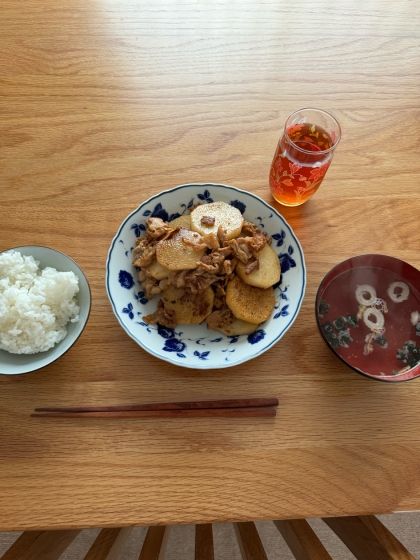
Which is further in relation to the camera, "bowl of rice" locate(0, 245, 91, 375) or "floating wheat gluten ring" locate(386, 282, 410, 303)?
"floating wheat gluten ring" locate(386, 282, 410, 303)

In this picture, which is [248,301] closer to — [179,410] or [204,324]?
[204,324]

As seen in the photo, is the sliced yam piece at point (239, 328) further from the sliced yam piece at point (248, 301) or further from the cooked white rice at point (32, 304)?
the cooked white rice at point (32, 304)

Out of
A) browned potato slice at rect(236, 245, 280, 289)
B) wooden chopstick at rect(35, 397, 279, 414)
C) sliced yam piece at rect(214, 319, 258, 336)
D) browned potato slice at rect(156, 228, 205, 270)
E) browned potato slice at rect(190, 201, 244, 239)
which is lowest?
wooden chopstick at rect(35, 397, 279, 414)

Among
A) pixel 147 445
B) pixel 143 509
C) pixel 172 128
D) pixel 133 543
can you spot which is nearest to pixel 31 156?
pixel 172 128

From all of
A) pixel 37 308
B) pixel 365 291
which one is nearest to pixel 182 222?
pixel 37 308

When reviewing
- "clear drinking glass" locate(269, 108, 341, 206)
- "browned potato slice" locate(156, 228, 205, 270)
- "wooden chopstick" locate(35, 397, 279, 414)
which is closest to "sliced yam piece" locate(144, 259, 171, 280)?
"browned potato slice" locate(156, 228, 205, 270)

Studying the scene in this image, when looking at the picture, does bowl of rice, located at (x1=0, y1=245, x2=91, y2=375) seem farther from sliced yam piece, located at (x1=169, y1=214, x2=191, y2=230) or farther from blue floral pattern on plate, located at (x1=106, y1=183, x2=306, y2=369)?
sliced yam piece, located at (x1=169, y1=214, x2=191, y2=230)

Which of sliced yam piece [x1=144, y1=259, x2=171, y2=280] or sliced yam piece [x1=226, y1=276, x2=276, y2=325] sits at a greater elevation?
sliced yam piece [x1=144, y1=259, x2=171, y2=280]
